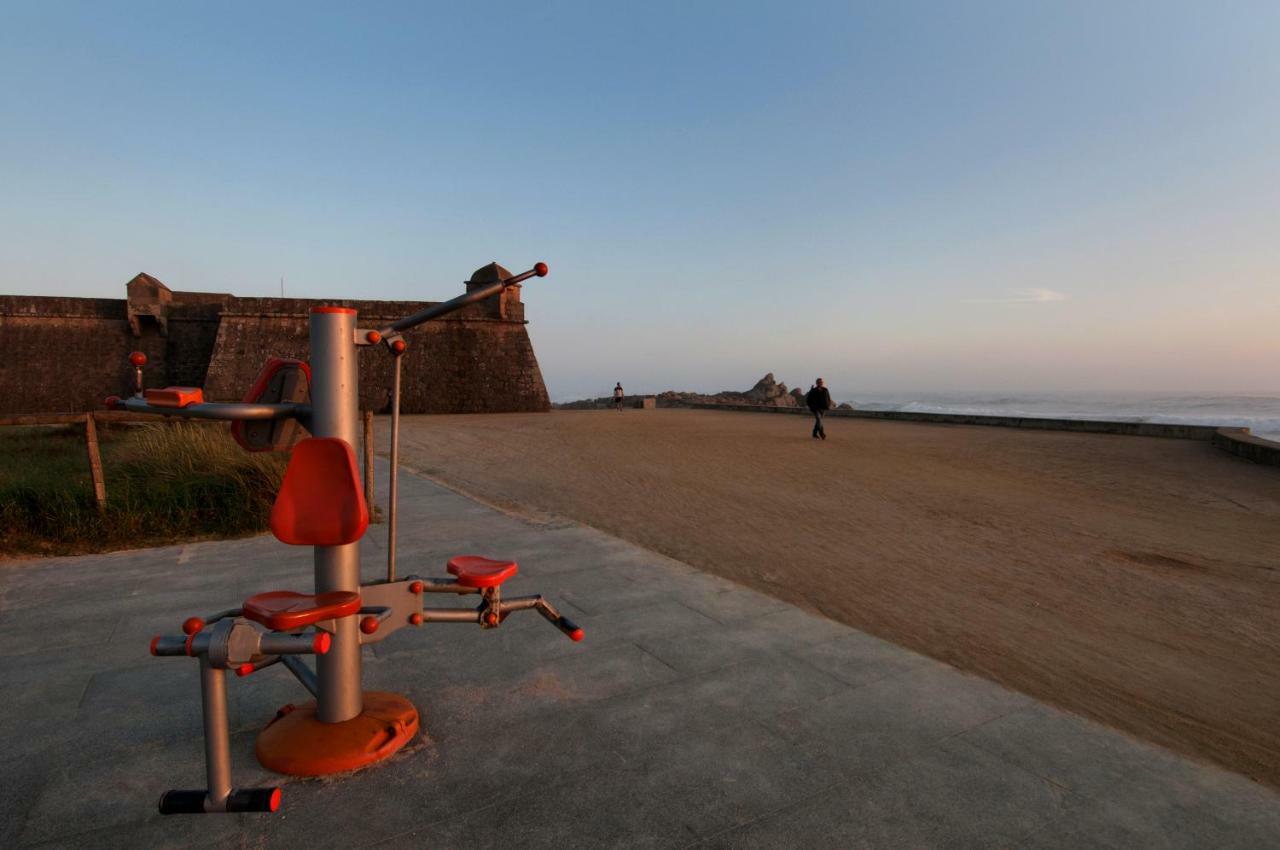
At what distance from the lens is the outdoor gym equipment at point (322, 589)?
1.76 metres

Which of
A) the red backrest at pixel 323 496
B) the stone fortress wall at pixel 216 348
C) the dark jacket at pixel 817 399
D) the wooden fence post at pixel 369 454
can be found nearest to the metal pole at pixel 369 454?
the wooden fence post at pixel 369 454

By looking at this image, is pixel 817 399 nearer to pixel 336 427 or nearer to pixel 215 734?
pixel 336 427

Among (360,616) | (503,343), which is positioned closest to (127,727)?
(360,616)

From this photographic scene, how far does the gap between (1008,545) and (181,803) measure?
271 inches

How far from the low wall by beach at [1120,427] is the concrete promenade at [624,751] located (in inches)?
564

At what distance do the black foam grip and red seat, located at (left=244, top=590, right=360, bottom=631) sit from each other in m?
0.41

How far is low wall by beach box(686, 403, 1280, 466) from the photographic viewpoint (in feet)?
43.7

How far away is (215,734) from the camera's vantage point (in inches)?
→ 66.1

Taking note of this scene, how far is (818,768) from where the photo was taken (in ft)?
7.07

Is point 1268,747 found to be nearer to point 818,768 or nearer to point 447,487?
point 818,768

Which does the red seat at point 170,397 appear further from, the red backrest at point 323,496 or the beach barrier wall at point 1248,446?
the beach barrier wall at point 1248,446

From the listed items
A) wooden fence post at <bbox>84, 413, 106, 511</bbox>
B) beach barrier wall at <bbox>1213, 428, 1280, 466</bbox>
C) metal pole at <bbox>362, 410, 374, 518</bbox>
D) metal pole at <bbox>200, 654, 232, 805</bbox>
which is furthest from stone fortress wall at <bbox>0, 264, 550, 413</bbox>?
metal pole at <bbox>200, 654, 232, 805</bbox>

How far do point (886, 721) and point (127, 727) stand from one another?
103 inches

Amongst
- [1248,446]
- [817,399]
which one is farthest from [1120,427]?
[817,399]
